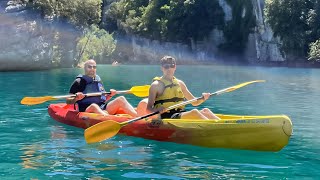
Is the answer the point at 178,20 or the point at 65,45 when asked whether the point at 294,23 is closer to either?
the point at 178,20

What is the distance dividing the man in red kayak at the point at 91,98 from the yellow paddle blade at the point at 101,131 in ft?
4.52

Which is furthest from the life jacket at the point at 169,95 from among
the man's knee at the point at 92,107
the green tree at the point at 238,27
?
the green tree at the point at 238,27

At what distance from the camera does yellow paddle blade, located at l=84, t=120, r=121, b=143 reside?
834 centimetres

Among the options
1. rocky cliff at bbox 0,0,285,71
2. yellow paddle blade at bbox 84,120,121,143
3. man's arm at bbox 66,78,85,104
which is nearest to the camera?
yellow paddle blade at bbox 84,120,121,143

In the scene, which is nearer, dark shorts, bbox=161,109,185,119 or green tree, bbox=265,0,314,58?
dark shorts, bbox=161,109,185,119

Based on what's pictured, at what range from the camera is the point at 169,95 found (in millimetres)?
8656

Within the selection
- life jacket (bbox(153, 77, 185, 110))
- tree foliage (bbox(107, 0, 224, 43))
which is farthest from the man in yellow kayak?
tree foliage (bbox(107, 0, 224, 43))

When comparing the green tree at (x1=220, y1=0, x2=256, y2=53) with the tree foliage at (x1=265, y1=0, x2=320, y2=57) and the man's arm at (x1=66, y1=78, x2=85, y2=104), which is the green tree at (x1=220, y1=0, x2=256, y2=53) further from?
the man's arm at (x1=66, y1=78, x2=85, y2=104)

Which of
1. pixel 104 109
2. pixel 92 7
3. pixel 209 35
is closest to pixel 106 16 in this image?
pixel 209 35

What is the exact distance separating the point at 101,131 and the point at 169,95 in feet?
4.06

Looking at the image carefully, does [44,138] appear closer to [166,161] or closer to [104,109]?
[104,109]

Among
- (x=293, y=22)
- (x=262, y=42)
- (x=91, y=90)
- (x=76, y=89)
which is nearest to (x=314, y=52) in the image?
(x=293, y=22)

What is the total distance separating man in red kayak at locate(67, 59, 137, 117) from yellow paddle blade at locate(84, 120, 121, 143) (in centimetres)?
138

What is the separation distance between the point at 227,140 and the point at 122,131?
2.11 metres
